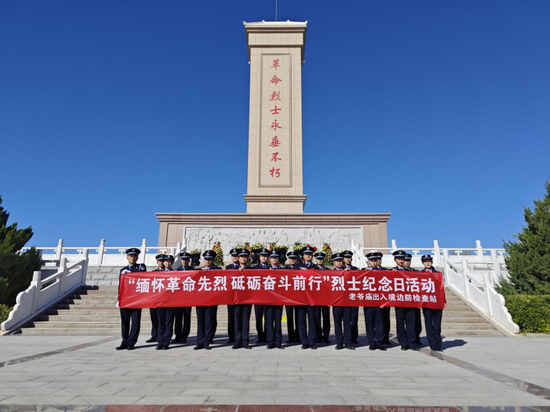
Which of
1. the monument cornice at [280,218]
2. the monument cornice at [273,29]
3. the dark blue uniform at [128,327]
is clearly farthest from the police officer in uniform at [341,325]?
the monument cornice at [273,29]

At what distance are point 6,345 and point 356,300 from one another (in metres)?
6.40

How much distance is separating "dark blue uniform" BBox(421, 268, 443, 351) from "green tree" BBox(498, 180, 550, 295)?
19.6ft

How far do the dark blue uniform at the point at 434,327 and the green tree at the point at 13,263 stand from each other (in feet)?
35.6

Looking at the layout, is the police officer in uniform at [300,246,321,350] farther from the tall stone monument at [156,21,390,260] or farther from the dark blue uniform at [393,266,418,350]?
the tall stone monument at [156,21,390,260]

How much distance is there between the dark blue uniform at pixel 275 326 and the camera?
6129mm

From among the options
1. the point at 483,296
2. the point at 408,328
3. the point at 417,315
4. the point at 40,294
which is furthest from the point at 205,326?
the point at 483,296

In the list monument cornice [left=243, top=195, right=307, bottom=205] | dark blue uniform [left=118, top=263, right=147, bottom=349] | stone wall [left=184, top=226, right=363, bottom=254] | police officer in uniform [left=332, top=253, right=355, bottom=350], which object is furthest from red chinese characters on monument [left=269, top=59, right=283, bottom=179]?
dark blue uniform [left=118, top=263, right=147, bottom=349]

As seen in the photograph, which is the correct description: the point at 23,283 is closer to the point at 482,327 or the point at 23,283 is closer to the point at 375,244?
the point at 482,327

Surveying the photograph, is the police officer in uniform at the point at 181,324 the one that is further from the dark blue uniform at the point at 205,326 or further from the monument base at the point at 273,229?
the monument base at the point at 273,229

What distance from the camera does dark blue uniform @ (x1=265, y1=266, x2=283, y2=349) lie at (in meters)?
6.13

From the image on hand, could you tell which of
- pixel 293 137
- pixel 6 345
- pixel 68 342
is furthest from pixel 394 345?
pixel 293 137

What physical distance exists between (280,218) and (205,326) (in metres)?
11.9

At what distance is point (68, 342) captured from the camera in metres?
6.84

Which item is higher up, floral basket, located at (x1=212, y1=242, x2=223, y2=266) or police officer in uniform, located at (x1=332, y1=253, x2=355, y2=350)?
floral basket, located at (x1=212, y1=242, x2=223, y2=266)
